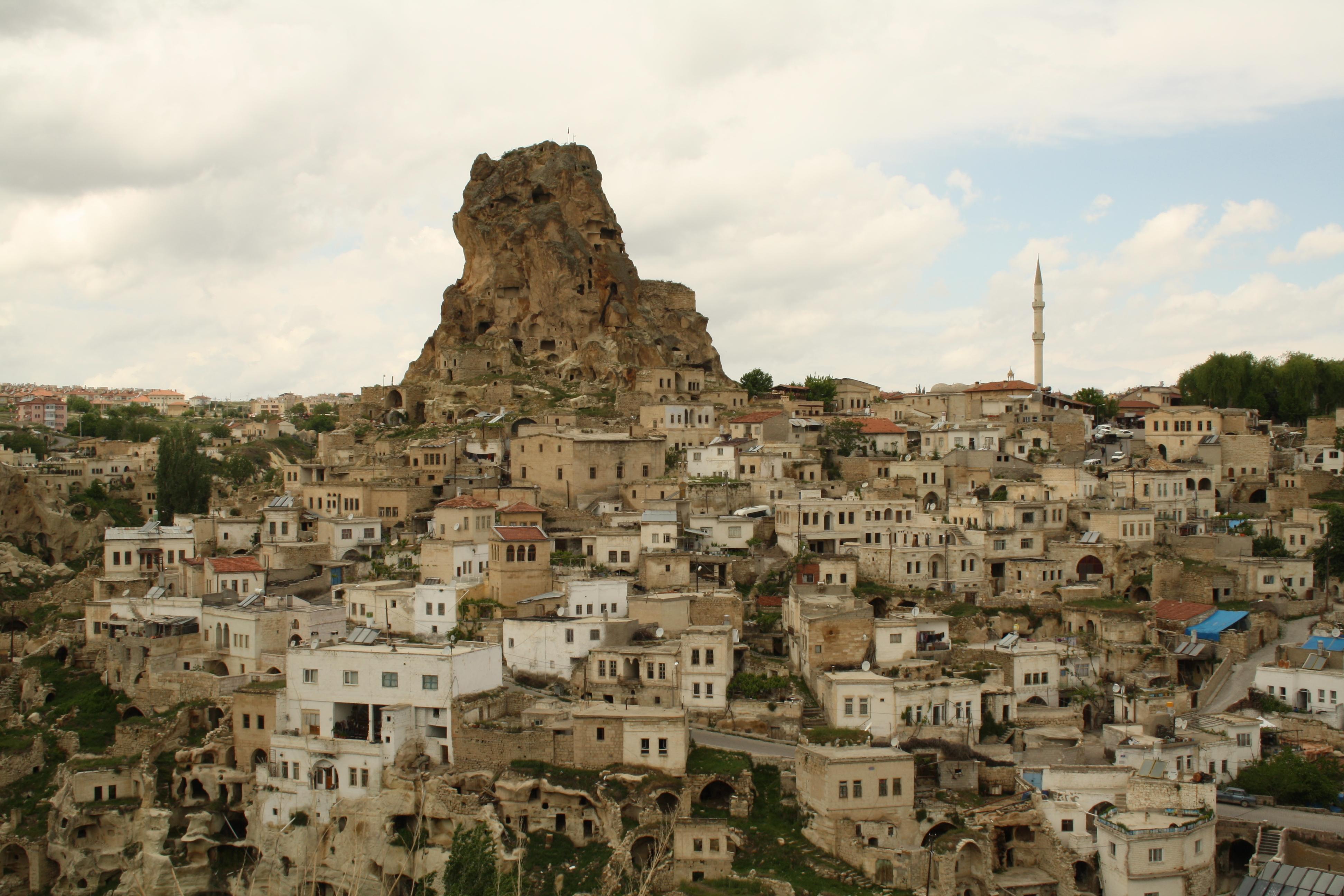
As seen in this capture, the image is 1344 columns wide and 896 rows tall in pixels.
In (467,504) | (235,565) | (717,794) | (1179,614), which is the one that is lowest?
(717,794)

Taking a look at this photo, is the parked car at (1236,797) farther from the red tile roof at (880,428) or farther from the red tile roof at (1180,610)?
the red tile roof at (880,428)

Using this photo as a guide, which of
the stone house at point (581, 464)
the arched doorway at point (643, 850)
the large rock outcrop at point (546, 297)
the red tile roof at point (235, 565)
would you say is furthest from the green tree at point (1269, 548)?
the red tile roof at point (235, 565)

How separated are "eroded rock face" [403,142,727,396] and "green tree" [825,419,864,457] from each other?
44.5ft

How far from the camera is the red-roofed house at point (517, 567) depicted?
129ft

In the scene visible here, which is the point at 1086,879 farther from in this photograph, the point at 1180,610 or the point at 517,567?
the point at 517,567

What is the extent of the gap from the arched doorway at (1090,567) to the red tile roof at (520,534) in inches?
762

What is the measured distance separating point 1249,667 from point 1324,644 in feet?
7.40

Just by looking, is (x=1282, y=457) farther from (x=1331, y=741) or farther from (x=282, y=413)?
(x=282, y=413)

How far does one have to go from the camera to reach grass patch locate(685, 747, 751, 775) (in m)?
30.6

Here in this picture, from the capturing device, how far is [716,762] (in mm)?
31125

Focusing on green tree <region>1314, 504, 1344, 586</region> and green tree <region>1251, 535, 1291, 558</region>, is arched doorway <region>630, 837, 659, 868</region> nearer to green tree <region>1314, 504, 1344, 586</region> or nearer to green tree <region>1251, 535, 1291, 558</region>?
green tree <region>1251, 535, 1291, 558</region>

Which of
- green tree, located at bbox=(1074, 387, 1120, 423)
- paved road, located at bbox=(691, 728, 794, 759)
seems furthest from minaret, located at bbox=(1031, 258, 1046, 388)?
paved road, located at bbox=(691, 728, 794, 759)

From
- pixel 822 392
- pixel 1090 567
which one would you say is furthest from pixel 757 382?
pixel 1090 567

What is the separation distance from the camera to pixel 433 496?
172ft
